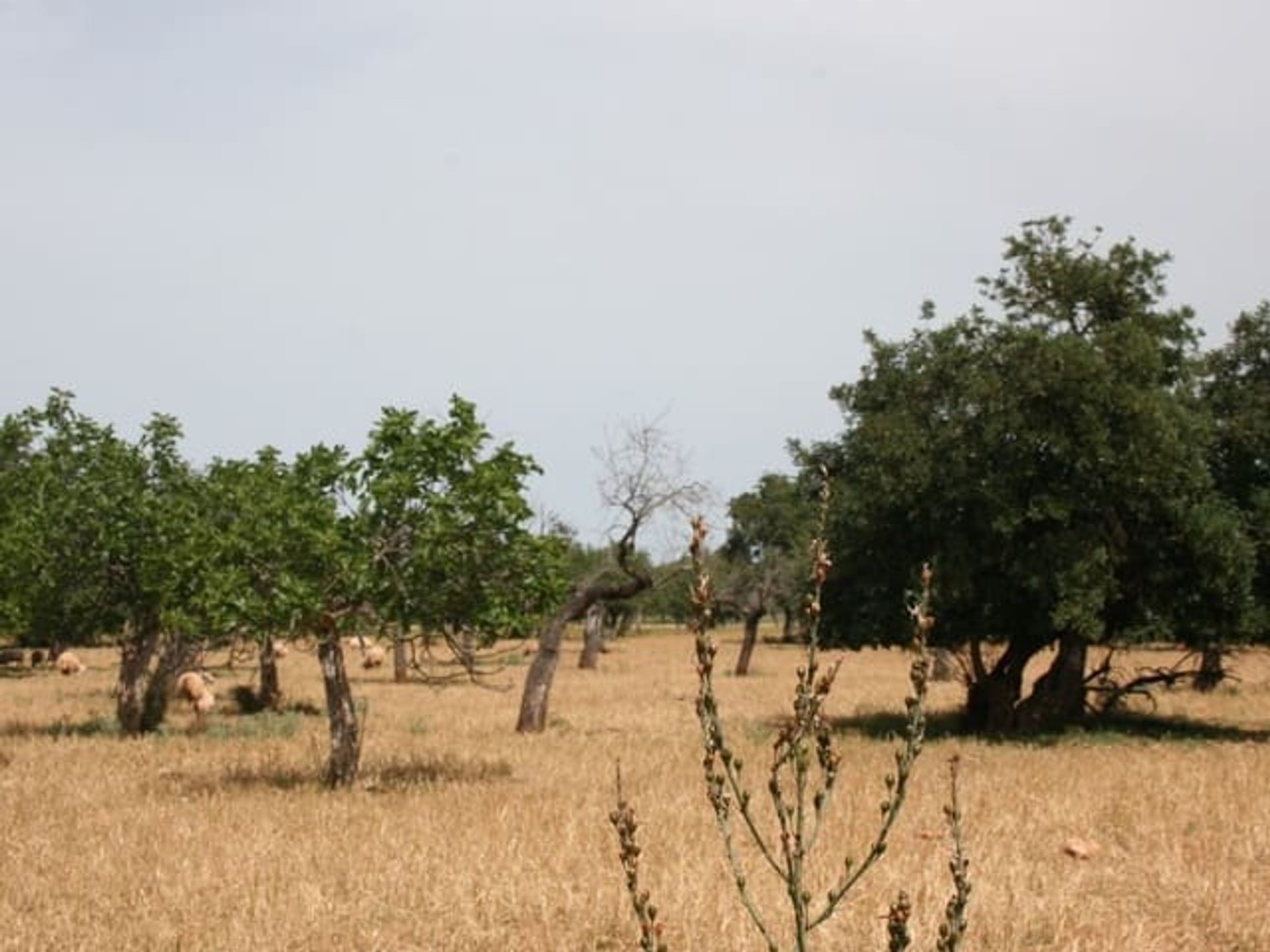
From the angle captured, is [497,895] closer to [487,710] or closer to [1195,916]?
[1195,916]

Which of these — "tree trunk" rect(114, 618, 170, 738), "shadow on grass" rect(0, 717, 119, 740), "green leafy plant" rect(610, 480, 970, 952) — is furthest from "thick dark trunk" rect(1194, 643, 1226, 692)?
"green leafy plant" rect(610, 480, 970, 952)

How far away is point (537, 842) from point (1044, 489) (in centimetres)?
1386

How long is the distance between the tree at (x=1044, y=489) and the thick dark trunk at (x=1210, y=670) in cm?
158

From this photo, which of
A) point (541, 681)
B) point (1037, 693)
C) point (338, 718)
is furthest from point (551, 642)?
point (338, 718)

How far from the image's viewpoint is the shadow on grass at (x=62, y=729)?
78.9 feet

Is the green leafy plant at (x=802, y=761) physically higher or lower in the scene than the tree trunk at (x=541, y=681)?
higher

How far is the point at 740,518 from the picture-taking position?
232 feet

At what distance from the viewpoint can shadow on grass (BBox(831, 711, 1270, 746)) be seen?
2466 centimetres

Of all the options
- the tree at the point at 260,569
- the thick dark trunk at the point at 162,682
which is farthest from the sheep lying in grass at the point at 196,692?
the tree at the point at 260,569

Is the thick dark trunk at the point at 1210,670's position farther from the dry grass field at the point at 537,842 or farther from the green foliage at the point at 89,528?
the green foliage at the point at 89,528

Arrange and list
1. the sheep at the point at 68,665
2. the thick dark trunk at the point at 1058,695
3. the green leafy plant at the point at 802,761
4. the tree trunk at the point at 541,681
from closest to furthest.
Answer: the green leafy plant at the point at 802,761 → the thick dark trunk at the point at 1058,695 → the tree trunk at the point at 541,681 → the sheep at the point at 68,665

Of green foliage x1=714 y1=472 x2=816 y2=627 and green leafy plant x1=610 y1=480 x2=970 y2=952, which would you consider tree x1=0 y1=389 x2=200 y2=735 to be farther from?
green foliage x1=714 y1=472 x2=816 y2=627

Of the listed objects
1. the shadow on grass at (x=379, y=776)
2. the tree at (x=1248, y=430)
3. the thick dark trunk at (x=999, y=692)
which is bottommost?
the shadow on grass at (x=379, y=776)

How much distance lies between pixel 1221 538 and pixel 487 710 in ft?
57.8
